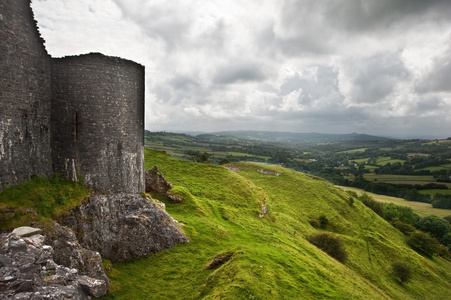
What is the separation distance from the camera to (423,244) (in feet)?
207

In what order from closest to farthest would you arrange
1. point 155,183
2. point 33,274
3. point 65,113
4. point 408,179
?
1. point 33,274
2. point 65,113
3. point 155,183
4. point 408,179

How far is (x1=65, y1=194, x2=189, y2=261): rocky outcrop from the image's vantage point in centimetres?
1727

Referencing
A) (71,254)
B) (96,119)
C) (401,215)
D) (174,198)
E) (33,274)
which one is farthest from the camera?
(401,215)

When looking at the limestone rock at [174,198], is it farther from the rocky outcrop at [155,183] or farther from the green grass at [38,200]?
the green grass at [38,200]

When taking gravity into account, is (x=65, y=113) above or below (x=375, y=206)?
above

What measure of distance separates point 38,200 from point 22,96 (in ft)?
19.9

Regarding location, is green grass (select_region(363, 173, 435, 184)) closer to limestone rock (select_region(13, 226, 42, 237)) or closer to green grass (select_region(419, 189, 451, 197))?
green grass (select_region(419, 189, 451, 197))

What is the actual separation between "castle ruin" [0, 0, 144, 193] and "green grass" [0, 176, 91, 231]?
56 centimetres

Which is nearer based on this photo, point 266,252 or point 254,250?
point 254,250

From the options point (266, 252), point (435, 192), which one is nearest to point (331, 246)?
point (266, 252)

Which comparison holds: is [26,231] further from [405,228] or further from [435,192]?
[435,192]

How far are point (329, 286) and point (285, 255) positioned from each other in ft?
14.3

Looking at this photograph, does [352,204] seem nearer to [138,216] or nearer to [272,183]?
[272,183]

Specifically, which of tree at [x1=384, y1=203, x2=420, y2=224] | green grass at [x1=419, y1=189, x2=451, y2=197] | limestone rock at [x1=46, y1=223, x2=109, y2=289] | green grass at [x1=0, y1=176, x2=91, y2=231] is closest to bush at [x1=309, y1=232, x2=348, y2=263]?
limestone rock at [x1=46, y1=223, x2=109, y2=289]
